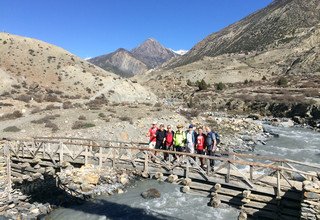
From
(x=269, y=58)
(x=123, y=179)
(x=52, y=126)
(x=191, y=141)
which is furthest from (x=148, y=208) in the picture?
(x=269, y=58)

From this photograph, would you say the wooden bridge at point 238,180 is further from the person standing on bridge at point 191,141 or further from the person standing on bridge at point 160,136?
the person standing on bridge at point 160,136

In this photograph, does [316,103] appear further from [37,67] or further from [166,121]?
[37,67]

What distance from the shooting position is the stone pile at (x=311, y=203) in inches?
466

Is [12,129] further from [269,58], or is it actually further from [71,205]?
[269,58]

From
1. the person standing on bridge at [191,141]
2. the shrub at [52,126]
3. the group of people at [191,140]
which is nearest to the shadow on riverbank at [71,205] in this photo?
the group of people at [191,140]

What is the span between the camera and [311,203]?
11.9m

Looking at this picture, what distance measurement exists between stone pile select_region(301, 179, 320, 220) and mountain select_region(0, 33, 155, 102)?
49.7 metres

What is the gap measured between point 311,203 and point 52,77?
61.3m

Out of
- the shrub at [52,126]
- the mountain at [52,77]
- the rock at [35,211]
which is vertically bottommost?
the rock at [35,211]

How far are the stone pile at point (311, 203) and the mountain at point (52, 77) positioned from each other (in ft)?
163

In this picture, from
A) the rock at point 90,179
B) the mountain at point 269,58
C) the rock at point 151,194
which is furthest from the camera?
the mountain at point 269,58

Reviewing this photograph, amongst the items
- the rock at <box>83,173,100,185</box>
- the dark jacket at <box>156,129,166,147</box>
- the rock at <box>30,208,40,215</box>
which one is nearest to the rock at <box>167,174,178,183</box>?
the dark jacket at <box>156,129,166,147</box>

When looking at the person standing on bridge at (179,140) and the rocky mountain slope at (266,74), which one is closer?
the person standing on bridge at (179,140)

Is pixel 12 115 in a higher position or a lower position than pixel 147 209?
higher
